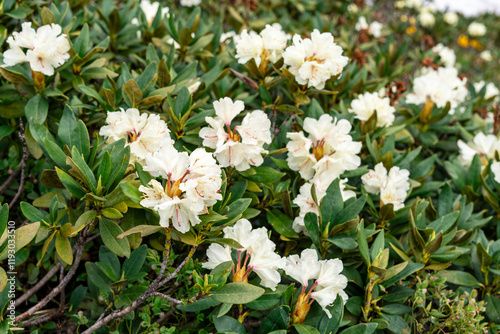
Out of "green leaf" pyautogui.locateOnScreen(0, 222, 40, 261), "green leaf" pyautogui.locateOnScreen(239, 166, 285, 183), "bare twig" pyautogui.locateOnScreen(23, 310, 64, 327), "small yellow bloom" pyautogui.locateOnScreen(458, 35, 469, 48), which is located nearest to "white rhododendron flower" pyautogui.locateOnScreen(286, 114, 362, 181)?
"green leaf" pyautogui.locateOnScreen(239, 166, 285, 183)

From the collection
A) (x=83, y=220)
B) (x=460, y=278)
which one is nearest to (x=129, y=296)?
(x=83, y=220)

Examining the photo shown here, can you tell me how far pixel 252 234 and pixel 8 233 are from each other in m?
0.80

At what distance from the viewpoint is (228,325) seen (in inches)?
53.9

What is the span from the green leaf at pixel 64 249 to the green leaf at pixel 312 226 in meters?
0.85

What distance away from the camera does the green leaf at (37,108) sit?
174 cm

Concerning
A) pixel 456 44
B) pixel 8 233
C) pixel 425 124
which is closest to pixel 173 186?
pixel 8 233

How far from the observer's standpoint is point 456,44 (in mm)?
6625

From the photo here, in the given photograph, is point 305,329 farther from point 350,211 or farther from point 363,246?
point 350,211

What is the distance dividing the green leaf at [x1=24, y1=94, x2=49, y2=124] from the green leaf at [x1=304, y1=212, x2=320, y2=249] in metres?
1.17

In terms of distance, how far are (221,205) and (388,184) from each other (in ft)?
2.61

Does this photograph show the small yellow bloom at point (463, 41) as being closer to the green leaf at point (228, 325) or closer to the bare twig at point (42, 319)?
the green leaf at point (228, 325)

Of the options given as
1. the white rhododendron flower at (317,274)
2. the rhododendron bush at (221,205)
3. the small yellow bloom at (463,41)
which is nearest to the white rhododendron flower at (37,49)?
the rhododendron bush at (221,205)

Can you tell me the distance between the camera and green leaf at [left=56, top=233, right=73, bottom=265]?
1428 mm

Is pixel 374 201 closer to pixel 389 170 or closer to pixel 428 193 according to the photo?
pixel 389 170
